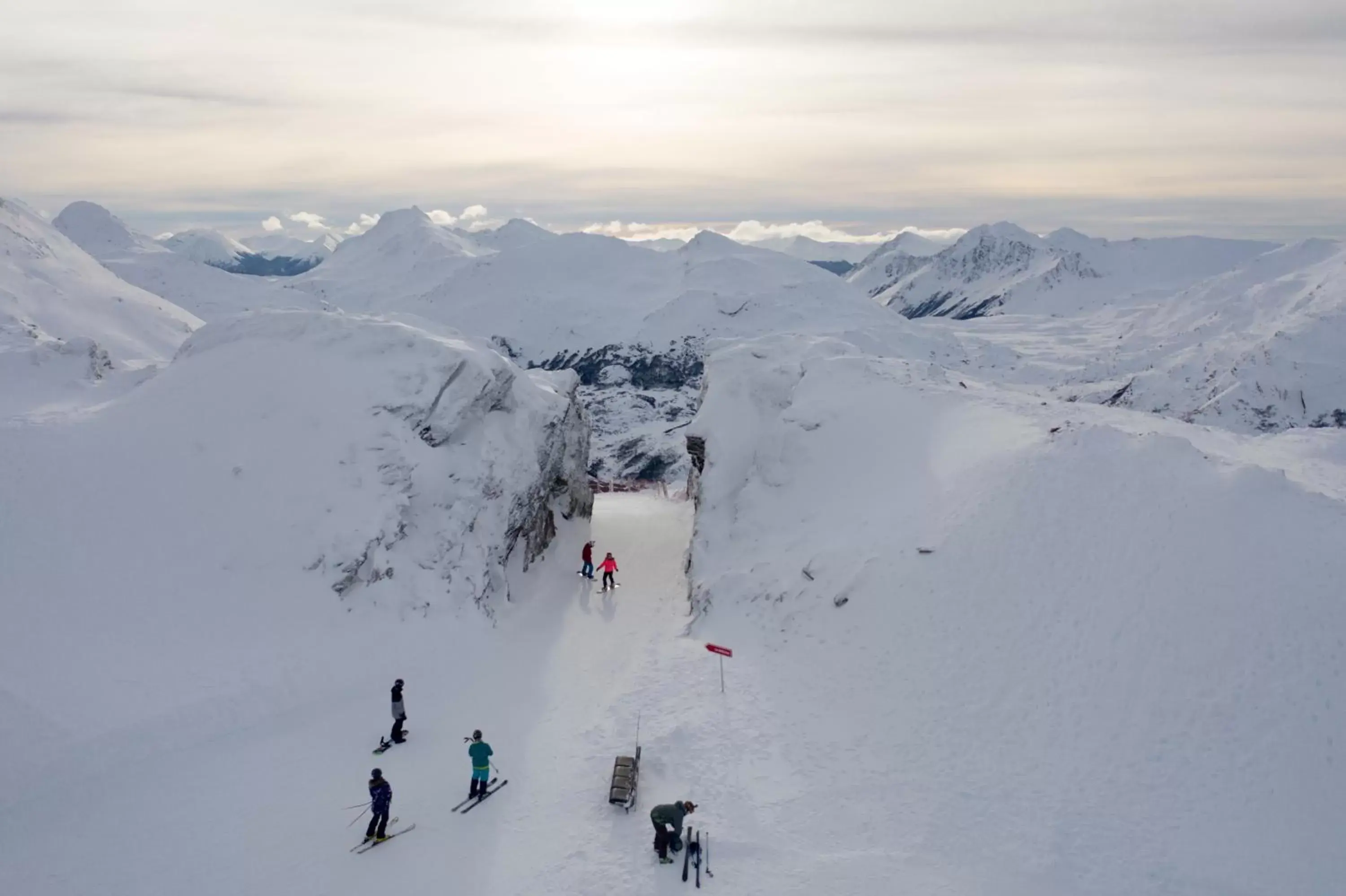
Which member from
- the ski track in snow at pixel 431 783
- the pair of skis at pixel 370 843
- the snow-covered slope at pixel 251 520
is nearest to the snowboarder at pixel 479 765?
the ski track in snow at pixel 431 783

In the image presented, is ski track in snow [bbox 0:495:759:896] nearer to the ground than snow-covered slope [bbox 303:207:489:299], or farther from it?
nearer to the ground

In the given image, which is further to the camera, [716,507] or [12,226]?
[12,226]

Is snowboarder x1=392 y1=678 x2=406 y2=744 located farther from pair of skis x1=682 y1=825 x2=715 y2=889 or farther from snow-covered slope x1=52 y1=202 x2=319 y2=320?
snow-covered slope x1=52 y1=202 x2=319 y2=320

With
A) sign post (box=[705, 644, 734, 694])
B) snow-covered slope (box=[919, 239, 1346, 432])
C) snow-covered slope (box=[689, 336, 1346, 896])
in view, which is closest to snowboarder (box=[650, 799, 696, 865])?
snow-covered slope (box=[689, 336, 1346, 896])

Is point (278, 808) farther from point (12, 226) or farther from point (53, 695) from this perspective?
point (12, 226)

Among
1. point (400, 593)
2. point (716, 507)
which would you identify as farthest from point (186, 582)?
point (716, 507)

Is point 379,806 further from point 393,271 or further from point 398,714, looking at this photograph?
point 393,271

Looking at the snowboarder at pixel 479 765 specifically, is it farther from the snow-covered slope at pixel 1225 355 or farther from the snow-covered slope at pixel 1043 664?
the snow-covered slope at pixel 1225 355
